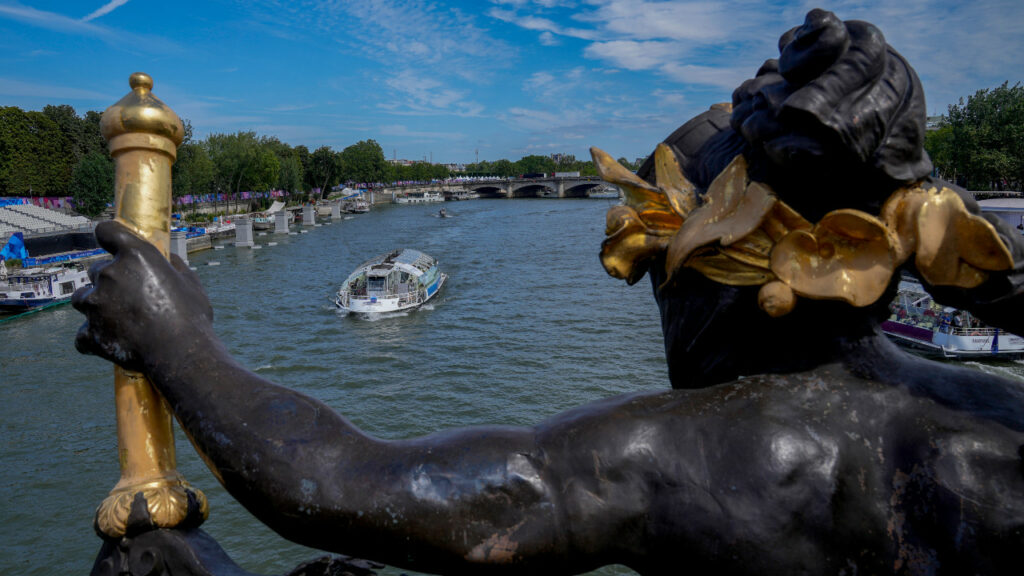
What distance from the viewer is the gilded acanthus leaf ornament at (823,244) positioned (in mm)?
1122

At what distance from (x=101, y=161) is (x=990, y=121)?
51288mm

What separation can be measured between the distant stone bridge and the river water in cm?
5479

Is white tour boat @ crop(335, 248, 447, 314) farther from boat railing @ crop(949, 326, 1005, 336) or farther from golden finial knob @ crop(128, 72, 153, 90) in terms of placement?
golden finial knob @ crop(128, 72, 153, 90)

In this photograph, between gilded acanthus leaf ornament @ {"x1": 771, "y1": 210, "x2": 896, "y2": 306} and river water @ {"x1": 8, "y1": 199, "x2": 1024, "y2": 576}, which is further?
river water @ {"x1": 8, "y1": 199, "x2": 1024, "y2": 576}

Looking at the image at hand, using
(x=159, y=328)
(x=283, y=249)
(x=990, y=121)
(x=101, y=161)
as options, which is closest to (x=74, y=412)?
(x=159, y=328)

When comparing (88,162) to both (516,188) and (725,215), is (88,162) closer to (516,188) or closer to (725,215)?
(725,215)

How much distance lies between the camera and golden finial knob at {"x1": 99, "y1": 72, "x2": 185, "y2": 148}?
134cm

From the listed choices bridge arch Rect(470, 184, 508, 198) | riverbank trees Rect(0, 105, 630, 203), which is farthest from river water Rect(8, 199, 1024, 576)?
bridge arch Rect(470, 184, 508, 198)

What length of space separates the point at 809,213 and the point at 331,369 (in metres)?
18.3

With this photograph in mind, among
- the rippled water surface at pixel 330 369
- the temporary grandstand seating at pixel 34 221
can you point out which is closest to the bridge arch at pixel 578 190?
the rippled water surface at pixel 330 369

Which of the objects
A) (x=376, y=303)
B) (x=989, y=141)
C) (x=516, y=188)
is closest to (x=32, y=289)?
(x=376, y=303)

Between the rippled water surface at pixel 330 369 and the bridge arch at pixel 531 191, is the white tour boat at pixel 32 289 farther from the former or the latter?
the bridge arch at pixel 531 191

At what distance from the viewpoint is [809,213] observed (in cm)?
121

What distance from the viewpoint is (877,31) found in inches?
44.9
